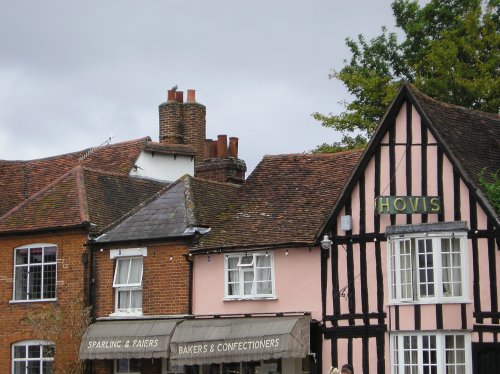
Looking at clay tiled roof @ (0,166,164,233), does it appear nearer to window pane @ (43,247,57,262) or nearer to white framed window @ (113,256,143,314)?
window pane @ (43,247,57,262)

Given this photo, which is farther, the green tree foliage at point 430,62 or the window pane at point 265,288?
the green tree foliage at point 430,62

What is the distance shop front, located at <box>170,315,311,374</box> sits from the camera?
31125 millimetres

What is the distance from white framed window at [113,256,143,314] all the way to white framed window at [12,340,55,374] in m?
2.35

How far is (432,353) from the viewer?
2948cm

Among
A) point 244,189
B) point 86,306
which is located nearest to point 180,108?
point 244,189

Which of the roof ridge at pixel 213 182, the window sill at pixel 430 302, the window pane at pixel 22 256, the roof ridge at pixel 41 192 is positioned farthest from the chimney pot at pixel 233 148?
the window sill at pixel 430 302

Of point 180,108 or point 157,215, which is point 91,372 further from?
point 180,108

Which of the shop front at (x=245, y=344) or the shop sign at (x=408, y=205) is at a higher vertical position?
the shop sign at (x=408, y=205)

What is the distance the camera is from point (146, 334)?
110 feet

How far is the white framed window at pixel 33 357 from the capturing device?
35562 millimetres

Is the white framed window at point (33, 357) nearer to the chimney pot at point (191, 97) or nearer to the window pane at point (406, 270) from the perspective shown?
the chimney pot at point (191, 97)

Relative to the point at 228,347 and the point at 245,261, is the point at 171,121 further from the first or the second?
the point at 228,347

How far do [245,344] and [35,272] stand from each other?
791 cm

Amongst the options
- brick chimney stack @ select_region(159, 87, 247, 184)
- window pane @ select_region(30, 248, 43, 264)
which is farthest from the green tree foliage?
window pane @ select_region(30, 248, 43, 264)
